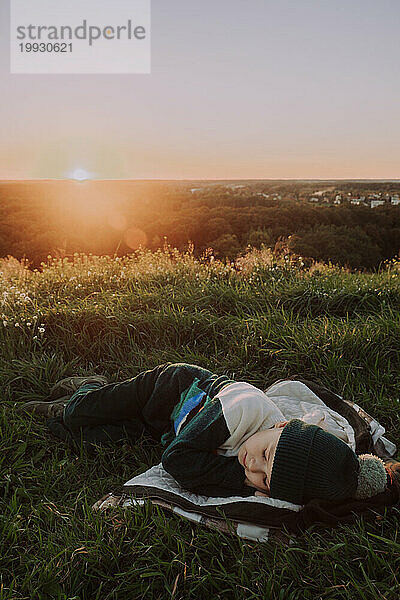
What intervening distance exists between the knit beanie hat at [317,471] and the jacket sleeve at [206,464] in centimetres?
25

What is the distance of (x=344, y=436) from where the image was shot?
8.87 ft

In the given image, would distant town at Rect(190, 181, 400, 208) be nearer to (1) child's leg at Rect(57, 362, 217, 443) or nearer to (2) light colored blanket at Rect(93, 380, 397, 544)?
(2) light colored blanket at Rect(93, 380, 397, 544)

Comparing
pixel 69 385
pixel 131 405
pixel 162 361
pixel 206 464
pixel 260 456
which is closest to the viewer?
pixel 260 456

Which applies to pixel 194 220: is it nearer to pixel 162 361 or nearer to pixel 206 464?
pixel 162 361

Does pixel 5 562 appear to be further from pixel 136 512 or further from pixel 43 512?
pixel 136 512

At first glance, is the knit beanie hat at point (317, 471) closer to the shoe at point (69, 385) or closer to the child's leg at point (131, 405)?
the child's leg at point (131, 405)

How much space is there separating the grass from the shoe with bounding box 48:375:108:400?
144mm

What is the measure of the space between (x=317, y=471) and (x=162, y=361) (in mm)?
2016

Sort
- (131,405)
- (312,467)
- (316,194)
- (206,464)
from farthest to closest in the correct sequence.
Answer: (316,194)
(131,405)
(206,464)
(312,467)

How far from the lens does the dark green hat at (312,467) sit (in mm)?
2045

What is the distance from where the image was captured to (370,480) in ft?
7.02

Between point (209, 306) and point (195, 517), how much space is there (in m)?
2.47

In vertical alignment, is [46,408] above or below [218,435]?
below

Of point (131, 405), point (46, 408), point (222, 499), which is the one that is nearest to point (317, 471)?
point (222, 499)
